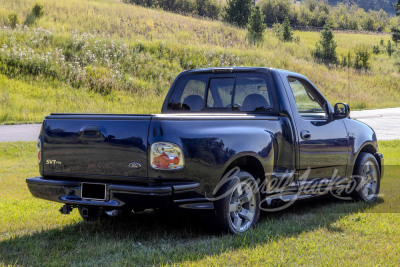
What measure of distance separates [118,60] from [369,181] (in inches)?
868

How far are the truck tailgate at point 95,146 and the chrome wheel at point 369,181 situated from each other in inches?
148

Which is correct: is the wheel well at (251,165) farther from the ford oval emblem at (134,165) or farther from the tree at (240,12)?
the tree at (240,12)

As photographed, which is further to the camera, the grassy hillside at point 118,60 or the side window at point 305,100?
the grassy hillside at point 118,60

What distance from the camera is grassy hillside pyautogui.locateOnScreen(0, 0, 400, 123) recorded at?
74.9 feet

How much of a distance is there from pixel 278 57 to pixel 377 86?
9194mm

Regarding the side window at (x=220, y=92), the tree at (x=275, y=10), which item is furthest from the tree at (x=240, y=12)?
the side window at (x=220, y=92)

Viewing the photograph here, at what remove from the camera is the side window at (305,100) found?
6.56 meters

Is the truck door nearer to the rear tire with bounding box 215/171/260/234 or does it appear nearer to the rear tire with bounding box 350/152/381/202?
the rear tire with bounding box 350/152/381/202

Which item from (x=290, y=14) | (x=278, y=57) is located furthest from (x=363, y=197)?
(x=290, y=14)

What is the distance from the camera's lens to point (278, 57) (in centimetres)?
3891

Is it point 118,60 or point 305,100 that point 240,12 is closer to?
point 118,60

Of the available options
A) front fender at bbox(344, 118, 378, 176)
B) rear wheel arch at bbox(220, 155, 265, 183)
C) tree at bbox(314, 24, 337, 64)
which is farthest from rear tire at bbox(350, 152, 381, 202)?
tree at bbox(314, 24, 337, 64)

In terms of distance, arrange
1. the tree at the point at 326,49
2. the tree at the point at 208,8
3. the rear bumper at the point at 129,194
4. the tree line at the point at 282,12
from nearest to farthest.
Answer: the rear bumper at the point at 129,194, the tree at the point at 326,49, the tree line at the point at 282,12, the tree at the point at 208,8

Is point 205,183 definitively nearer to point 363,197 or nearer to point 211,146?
point 211,146
